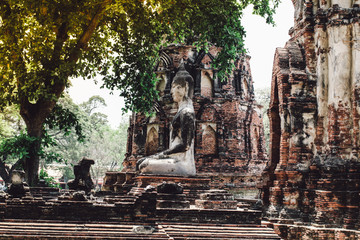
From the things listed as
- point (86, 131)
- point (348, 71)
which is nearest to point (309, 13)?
point (348, 71)

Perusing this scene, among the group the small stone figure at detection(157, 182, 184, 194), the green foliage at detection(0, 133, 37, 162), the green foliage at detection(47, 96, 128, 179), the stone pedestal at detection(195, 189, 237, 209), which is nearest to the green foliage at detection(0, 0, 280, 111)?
the green foliage at detection(0, 133, 37, 162)

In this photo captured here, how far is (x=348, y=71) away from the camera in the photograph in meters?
7.60

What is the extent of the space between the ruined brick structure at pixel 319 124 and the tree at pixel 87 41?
227cm

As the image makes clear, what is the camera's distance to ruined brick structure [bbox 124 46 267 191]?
16062 mm

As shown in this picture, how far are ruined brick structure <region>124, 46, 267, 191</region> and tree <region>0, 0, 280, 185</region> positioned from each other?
17.3 feet

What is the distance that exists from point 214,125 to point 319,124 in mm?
8883

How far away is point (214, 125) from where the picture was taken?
16.7 metres

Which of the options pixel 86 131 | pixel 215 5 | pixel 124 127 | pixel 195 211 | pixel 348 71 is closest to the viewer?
pixel 195 211

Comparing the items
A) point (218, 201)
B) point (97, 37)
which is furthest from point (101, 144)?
point (218, 201)

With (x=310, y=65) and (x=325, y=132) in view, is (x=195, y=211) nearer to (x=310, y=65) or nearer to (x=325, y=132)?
(x=325, y=132)

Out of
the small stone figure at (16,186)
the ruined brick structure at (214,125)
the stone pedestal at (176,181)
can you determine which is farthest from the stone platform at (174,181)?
the ruined brick structure at (214,125)

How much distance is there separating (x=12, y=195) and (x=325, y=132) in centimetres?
610

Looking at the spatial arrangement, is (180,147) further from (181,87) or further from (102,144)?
(102,144)

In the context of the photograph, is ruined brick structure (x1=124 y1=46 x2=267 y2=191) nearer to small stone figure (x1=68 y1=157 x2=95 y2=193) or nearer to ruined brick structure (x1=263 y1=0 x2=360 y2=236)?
ruined brick structure (x1=263 y1=0 x2=360 y2=236)
